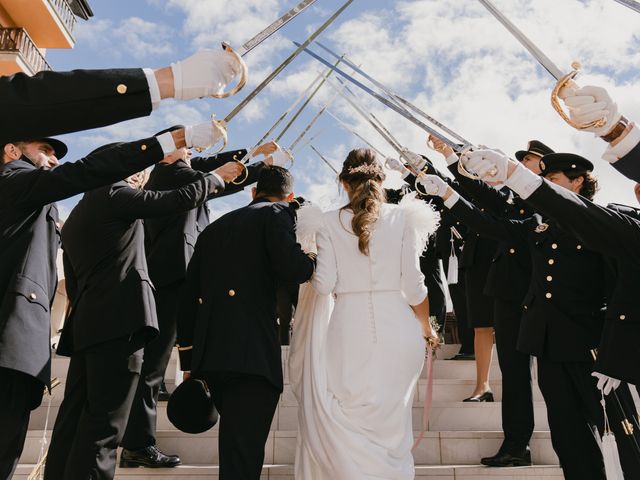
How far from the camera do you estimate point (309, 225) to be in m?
3.67

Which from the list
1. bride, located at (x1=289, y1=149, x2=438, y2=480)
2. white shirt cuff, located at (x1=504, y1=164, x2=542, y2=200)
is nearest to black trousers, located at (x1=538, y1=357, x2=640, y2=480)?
bride, located at (x1=289, y1=149, x2=438, y2=480)

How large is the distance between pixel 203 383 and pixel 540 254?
2101 millimetres

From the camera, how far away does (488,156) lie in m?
2.38

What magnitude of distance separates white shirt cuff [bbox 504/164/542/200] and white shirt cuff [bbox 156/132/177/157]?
1.25 metres

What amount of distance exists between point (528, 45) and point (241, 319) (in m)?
1.98

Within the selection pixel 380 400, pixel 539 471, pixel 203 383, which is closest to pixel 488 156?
pixel 380 400

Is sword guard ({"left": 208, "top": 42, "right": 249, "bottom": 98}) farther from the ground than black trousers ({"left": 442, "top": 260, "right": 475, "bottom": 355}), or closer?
closer

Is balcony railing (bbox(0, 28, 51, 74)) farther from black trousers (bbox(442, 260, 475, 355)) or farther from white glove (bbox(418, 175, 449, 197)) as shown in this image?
white glove (bbox(418, 175, 449, 197))

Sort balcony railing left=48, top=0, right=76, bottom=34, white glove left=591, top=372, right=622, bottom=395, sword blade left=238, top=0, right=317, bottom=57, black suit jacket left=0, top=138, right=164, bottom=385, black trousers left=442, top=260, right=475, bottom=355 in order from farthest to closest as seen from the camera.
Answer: balcony railing left=48, top=0, right=76, bottom=34
black trousers left=442, top=260, right=475, bottom=355
white glove left=591, top=372, right=622, bottom=395
sword blade left=238, top=0, right=317, bottom=57
black suit jacket left=0, top=138, right=164, bottom=385

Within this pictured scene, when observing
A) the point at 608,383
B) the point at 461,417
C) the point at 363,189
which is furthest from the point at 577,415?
the point at 363,189

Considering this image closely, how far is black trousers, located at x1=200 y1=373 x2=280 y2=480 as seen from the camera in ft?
10.7

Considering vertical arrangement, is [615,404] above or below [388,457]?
above

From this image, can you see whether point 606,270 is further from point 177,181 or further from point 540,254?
point 177,181

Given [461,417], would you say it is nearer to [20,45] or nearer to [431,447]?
[431,447]
